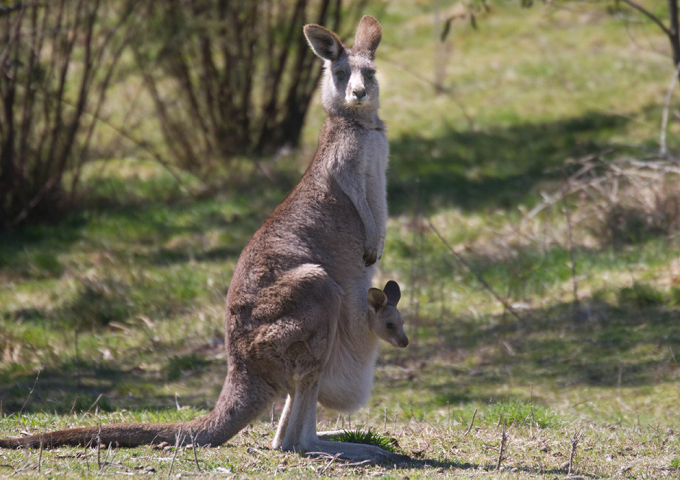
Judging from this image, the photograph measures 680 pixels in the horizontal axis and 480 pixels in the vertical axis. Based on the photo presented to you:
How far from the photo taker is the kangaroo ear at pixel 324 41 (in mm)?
4527

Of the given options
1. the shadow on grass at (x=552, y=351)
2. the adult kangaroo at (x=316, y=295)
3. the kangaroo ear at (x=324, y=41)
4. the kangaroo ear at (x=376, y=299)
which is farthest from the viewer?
the shadow on grass at (x=552, y=351)

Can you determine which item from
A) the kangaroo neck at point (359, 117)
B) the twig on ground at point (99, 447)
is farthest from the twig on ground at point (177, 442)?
the kangaroo neck at point (359, 117)

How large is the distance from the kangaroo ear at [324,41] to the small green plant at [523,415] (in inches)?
98.8

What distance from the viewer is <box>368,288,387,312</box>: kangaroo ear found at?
13.8ft

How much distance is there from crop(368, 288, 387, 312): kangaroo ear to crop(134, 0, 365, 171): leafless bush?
23.1 feet

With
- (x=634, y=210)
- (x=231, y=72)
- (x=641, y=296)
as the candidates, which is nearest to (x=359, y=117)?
(x=641, y=296)

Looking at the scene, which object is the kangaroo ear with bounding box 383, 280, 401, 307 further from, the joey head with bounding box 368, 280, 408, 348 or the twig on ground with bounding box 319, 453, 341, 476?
the twig on ground with bounding box 319, 453, 341, 476

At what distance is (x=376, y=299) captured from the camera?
4.25 m

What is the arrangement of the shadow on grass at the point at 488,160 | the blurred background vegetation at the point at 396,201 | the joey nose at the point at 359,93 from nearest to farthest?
the joey nose at the point at 359,93
the blurred background vegetation at the point at 396,201
the shadow on grass at the point at 488,160

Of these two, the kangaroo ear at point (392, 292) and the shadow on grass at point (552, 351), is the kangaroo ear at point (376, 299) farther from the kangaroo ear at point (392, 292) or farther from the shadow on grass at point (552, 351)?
the shadow on grass at point (552, 351)

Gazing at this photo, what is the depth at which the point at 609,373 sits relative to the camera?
6.14m

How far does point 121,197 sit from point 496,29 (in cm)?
840

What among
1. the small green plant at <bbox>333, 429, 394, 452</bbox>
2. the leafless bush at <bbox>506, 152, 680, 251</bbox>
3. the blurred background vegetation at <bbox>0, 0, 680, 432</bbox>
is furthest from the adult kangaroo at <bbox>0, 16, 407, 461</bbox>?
the leafless bush at <bbox>506, 152, 680, 251</bbox>

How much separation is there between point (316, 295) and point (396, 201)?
21.4 feet
